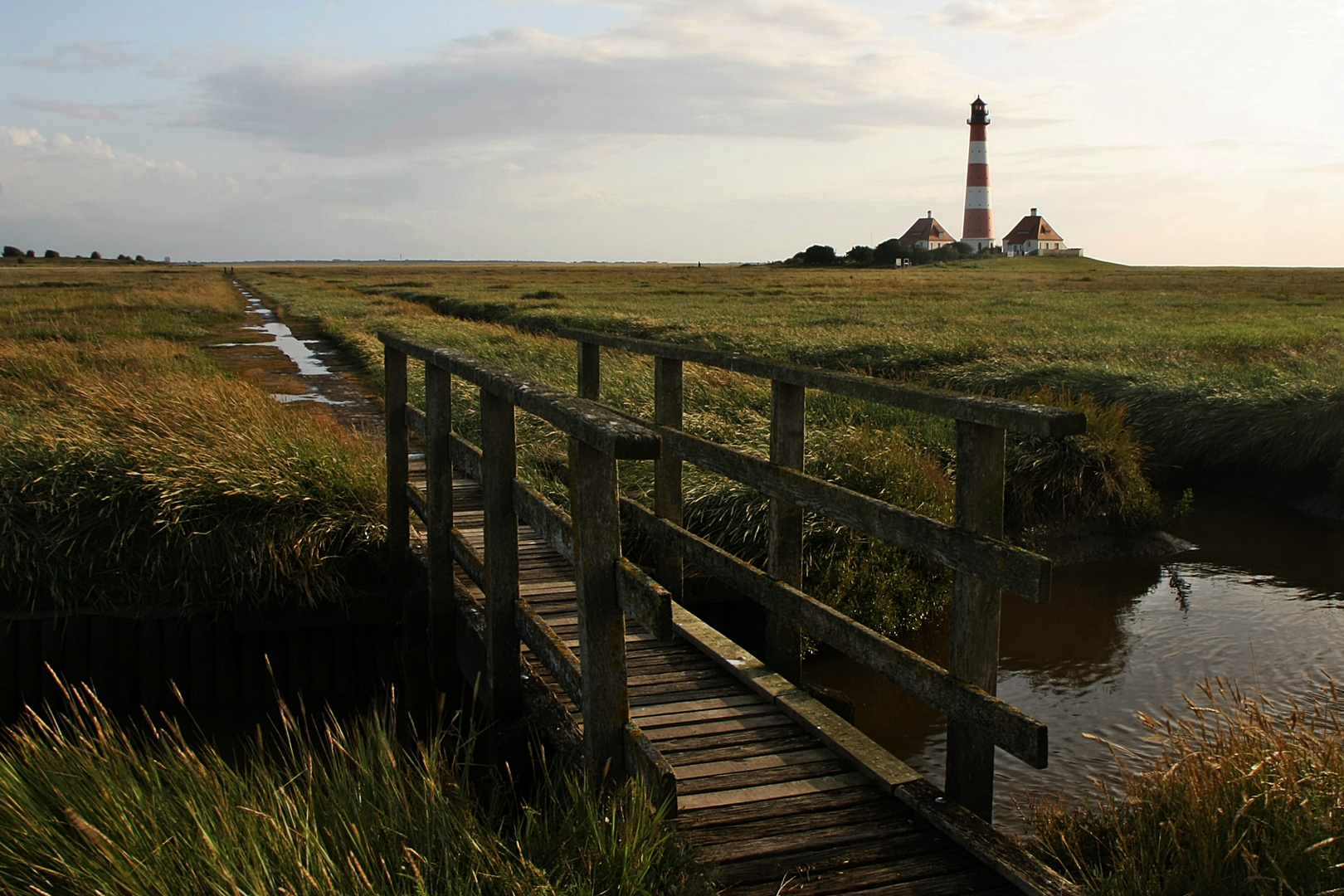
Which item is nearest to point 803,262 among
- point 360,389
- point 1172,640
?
point 360,389

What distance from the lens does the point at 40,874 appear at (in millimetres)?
2980

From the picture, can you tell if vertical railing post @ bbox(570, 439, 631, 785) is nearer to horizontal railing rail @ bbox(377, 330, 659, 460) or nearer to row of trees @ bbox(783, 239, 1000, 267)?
horizontal railing rail @ bbox(377, 330, 659, 460)

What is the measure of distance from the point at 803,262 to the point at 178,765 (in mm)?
106196

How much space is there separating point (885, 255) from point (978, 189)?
1321 cm

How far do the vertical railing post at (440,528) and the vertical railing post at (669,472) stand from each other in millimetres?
1215

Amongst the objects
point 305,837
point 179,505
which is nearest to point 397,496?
point 179,505

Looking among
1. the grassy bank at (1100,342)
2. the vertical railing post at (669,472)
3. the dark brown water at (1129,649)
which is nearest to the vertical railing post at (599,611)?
the dark brown water at (1129,649)

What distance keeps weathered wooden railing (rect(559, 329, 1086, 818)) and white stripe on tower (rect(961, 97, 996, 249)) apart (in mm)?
101758

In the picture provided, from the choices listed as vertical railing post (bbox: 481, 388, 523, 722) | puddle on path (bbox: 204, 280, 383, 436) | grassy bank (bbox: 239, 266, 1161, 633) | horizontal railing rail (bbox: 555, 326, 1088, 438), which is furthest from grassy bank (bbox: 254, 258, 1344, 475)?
vertical railing post (bbox: 481, 388, 523, 722)

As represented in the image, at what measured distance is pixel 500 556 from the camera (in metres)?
4.43

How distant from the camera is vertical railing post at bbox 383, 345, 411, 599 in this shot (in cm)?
661

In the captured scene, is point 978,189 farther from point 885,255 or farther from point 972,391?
point 972,391

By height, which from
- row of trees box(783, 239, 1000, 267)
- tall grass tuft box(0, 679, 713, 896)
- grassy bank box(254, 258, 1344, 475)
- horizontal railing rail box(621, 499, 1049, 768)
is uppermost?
row of trees box(783, 239, 1000, 267)

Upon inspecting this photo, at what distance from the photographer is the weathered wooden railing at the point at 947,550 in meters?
3.24
